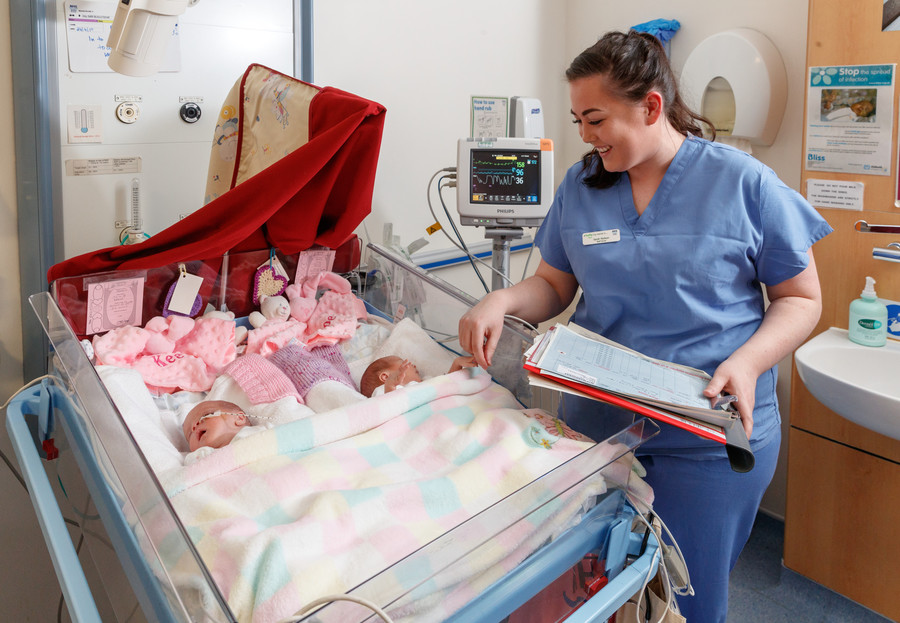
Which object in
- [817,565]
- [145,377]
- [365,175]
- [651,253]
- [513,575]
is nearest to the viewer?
[513,575]

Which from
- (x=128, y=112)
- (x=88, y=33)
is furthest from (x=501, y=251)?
(x=88, y=33)

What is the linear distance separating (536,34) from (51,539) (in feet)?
8.43

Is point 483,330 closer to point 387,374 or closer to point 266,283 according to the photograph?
point 387,374

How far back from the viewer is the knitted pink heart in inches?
69.7

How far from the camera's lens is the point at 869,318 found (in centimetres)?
194

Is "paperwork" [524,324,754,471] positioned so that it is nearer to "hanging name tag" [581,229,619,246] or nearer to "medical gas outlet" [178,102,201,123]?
"hanging name tag" [581,229,619,246]

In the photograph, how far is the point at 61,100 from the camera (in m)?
1.80

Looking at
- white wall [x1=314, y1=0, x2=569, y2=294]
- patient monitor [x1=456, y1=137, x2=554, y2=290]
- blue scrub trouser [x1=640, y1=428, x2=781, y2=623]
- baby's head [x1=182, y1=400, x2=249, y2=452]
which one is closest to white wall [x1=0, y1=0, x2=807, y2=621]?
white wall [x1=314, y1=0, x2=569, y2=294]

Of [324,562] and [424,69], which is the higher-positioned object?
[424,69]

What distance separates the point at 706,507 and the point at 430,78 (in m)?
1.83

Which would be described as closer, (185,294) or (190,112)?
(185,294)

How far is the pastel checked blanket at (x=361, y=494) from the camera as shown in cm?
85

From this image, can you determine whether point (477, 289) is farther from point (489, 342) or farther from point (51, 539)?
point (51, 539)

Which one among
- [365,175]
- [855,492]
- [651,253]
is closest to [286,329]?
[365,175]
